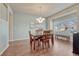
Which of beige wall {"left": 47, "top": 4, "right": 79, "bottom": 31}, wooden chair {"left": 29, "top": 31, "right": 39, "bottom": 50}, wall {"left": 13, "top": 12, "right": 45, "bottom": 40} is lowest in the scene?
wooden chair {"left": 29, "top": 31, "right": 39, "bottom": 50}

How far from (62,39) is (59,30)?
1.64 feet

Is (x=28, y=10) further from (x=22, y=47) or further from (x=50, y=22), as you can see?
(x=22, y=47)

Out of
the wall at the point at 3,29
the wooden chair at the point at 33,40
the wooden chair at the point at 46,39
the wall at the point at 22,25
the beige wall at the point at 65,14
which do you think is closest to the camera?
the wall at the point at 3,29

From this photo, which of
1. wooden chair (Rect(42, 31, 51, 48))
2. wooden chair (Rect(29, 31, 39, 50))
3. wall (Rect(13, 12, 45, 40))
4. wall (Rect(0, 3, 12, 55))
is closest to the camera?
wall (Rect(0, 3, 12, 55))

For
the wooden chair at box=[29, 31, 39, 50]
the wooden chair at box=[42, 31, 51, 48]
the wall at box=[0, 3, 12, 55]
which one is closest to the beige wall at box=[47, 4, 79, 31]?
the wooden chair at box=[42, 31, 51, 48]

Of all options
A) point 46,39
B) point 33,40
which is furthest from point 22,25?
point 46,39

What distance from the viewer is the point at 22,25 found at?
13.0ft

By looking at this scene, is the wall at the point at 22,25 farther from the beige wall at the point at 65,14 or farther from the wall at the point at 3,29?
the beige wall at the point at 65,14

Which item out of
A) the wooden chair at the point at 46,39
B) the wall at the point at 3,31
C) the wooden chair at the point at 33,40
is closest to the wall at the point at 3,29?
the wall at the point at 3,31

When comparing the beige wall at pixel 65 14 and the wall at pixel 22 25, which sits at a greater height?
the beige wall at pixel 65 14

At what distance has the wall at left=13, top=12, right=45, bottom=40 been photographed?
3947 mm

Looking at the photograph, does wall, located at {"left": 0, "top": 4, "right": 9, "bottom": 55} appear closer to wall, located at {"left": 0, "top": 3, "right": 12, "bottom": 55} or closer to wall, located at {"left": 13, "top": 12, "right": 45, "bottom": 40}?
wall, located at {"left": 0, "top": 3, "right": 12, "bottom": 55}

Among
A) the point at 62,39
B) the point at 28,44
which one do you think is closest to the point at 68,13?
the point at 62,39

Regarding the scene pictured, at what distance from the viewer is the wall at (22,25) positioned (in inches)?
155
